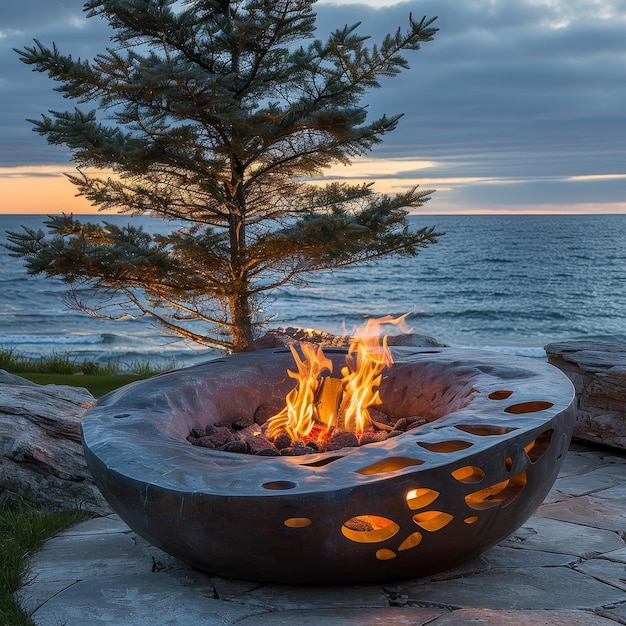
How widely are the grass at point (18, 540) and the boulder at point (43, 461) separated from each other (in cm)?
14

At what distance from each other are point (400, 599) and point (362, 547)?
32cm

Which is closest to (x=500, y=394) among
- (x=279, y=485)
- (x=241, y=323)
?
(x=279, y=485)

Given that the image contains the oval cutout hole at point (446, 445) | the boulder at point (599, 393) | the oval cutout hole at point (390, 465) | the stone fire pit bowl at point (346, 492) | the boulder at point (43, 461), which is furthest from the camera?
the boulder at point (599, 393)

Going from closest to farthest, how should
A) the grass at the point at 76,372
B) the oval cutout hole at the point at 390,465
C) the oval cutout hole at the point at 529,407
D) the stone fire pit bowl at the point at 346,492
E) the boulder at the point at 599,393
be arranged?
1. the stone fire pit bowl at the point at 346,492
2. the oval cutout hole at the point at 390,465
3. the oval cutout hole at the point at 529,407
4. the boulder at the point at 599,393
5. the grass at the point at 76,372

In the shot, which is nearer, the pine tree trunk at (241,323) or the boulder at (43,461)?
the boulder at (43,461)

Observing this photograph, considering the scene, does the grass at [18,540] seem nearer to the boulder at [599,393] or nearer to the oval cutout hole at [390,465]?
the oval cutout hole at [390,465]

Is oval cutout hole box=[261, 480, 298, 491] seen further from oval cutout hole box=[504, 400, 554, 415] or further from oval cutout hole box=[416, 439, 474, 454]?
oval cutout hole box=[504, 400, 554, 415]

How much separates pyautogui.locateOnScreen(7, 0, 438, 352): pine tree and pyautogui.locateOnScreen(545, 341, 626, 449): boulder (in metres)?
2.36

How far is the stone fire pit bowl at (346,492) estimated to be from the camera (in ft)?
8.78

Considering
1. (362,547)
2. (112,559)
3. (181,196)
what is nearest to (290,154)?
(181,196)

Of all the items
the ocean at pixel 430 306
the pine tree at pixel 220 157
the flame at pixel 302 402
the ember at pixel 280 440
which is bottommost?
the ocean at pixel 430 306

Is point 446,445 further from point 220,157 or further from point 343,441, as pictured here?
point 220,157

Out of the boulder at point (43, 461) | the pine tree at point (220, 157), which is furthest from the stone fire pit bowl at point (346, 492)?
the pine tree at point (220, 157)

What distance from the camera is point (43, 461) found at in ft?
15.3
